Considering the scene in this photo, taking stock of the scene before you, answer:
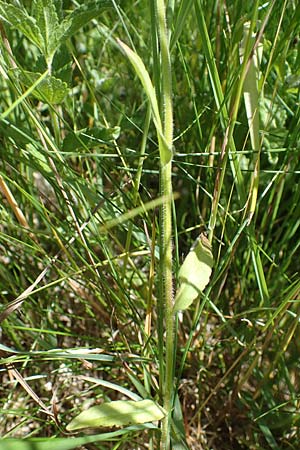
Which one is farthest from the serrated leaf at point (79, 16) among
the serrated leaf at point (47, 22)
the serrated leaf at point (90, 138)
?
the serrated leaf at point (90, 138)

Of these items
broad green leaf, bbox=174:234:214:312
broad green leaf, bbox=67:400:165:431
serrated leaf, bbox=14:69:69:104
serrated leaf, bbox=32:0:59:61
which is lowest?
broad green leaf, bbox=67:400:165:431

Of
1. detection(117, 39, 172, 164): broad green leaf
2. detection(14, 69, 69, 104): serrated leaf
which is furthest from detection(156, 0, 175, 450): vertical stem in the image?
detection(14, 69, 69, 104): serrated leaf

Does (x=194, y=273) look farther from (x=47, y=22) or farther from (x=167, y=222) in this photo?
(x=47, y=22)

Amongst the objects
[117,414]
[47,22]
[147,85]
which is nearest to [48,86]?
[47,22]

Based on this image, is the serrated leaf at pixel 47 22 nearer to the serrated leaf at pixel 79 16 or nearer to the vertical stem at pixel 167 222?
the serrated leaf at pixel 79 16

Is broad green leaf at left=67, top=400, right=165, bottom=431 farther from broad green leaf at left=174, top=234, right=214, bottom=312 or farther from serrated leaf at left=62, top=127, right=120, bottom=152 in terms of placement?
serrated leaf at left=62, top=127, right=120, bottom=152

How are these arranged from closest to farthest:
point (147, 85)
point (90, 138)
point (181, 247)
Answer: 1. point (147, 85)
2. point (90, 138)
3. point (181, 247)
